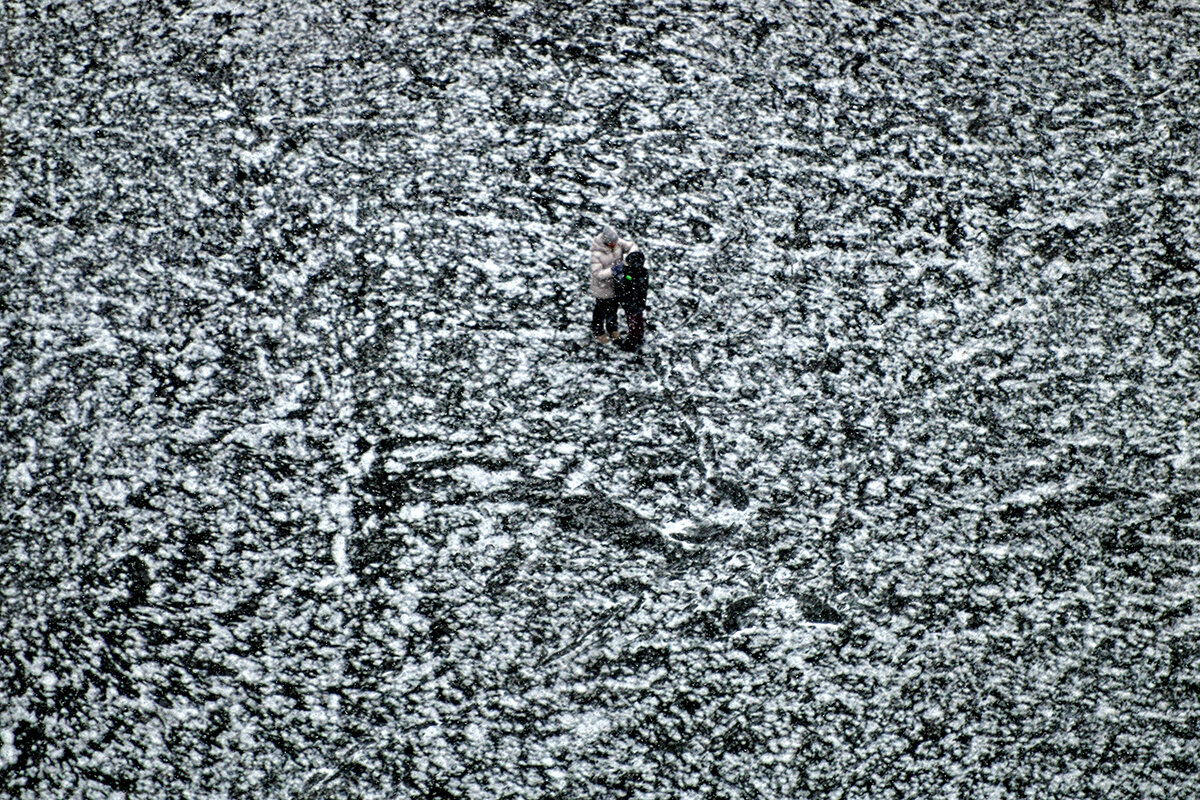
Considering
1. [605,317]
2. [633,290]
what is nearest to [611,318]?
[605,317]

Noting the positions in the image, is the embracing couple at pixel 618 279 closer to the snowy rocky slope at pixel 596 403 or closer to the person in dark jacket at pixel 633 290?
A: the person in dark jacket at pixel 633 290

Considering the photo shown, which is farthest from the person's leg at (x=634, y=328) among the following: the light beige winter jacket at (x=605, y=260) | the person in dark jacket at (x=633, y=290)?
the light beige winter jacket at (x=605, y=260)

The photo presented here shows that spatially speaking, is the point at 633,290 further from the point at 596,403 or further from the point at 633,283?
the point at 596,403

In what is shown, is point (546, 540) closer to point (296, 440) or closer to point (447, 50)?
point (296, 440)

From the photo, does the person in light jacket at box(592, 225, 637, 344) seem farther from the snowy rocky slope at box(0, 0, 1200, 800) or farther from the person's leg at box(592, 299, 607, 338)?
the snowy rocky slope at box(0, 0, 1200, 800)

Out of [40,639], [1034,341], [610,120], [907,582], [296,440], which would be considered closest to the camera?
[40,639]

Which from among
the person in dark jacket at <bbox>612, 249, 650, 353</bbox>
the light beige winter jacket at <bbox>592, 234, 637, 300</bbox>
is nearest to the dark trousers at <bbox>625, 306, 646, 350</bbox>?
the person in dark jacket at <bbox>612, 249, 650, 353</bbox>

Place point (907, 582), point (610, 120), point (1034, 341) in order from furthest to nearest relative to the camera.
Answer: point (610, 120) → point (1034, 341) → point (907, 582)


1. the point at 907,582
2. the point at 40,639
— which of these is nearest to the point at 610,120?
the point at 907,582
